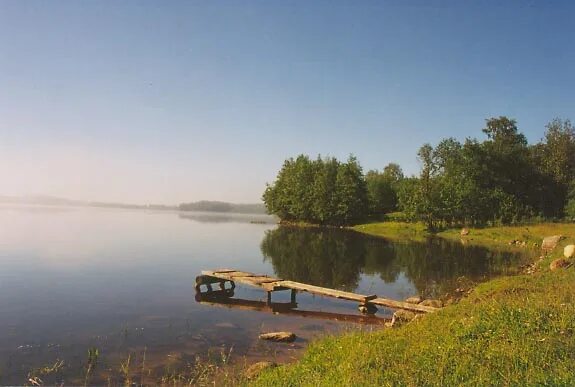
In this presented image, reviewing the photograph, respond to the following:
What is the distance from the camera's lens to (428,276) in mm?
35281

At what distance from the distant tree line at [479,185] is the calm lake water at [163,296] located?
30499mm

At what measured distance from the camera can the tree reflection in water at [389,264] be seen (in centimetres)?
3303

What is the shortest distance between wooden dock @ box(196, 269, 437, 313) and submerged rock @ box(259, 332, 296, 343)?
6292 mm

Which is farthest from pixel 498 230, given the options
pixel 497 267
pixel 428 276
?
pixel 428 276

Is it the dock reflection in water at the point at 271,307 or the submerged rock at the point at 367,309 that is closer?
the dock reflection in water at the point at 271,307

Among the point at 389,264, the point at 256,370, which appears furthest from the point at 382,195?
the point at 256,370

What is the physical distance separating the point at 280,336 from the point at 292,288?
808 centimetres

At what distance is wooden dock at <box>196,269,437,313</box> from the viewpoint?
22.9m

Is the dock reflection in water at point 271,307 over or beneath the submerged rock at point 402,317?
beneath

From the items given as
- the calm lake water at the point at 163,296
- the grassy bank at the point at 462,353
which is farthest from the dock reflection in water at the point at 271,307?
the grassy bank at the point at 462,353

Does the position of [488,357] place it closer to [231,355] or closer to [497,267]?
[231,355]

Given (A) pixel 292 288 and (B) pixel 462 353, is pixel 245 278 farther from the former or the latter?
(B) pixel 462 353

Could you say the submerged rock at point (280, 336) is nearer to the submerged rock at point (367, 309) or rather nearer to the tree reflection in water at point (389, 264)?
the submerged rock at point (367, 309)

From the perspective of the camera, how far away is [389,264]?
42875 mm
